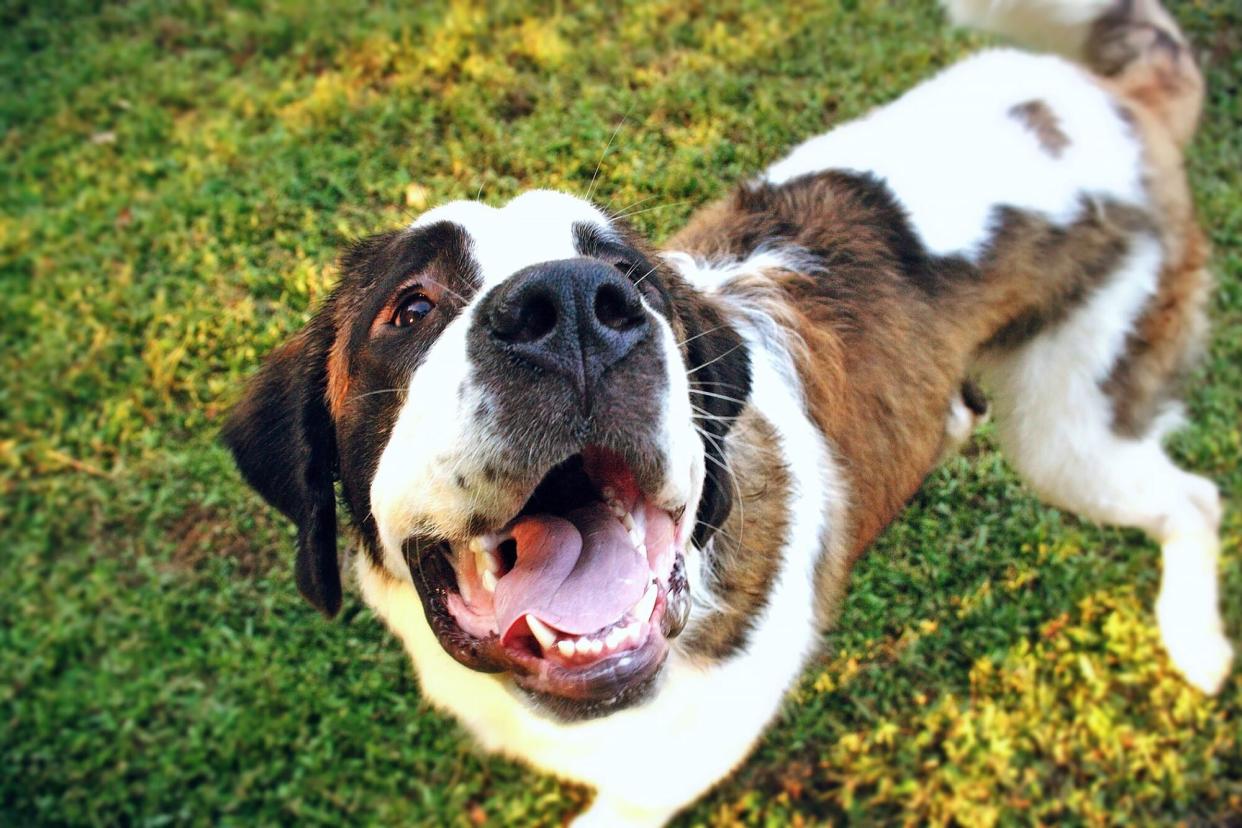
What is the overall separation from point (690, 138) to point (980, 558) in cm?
251

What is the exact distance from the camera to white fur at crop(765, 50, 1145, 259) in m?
2.81

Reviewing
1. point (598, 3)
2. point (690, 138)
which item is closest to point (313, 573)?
point (690, 138)

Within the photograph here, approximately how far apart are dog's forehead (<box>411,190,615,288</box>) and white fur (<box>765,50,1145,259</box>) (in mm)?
1109

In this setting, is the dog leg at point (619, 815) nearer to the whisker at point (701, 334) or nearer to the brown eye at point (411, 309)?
the whisker at point (701, 334)

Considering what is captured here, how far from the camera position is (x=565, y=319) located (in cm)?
164

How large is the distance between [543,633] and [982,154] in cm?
204

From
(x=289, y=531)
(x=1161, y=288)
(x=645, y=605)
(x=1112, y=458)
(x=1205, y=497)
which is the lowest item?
(x=1205, y=497)

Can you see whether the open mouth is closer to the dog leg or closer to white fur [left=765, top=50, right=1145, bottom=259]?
the dog leg

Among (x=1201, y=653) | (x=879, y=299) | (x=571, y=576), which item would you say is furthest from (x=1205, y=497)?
(x=571, y=576)

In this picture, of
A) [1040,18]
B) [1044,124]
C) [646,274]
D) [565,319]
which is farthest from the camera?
[1040,18]

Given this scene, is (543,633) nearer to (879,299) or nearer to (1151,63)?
(879,299)

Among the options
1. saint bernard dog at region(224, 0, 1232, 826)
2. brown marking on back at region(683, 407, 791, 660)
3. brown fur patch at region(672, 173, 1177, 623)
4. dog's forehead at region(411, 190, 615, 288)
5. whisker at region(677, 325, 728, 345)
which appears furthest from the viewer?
brown fur patch at region(672, 173, 1177, 623)

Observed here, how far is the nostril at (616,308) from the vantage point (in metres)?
1.68

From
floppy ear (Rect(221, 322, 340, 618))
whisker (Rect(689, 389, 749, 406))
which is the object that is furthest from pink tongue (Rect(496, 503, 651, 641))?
floppy ear (Rect(221, 322, 340, 618))
